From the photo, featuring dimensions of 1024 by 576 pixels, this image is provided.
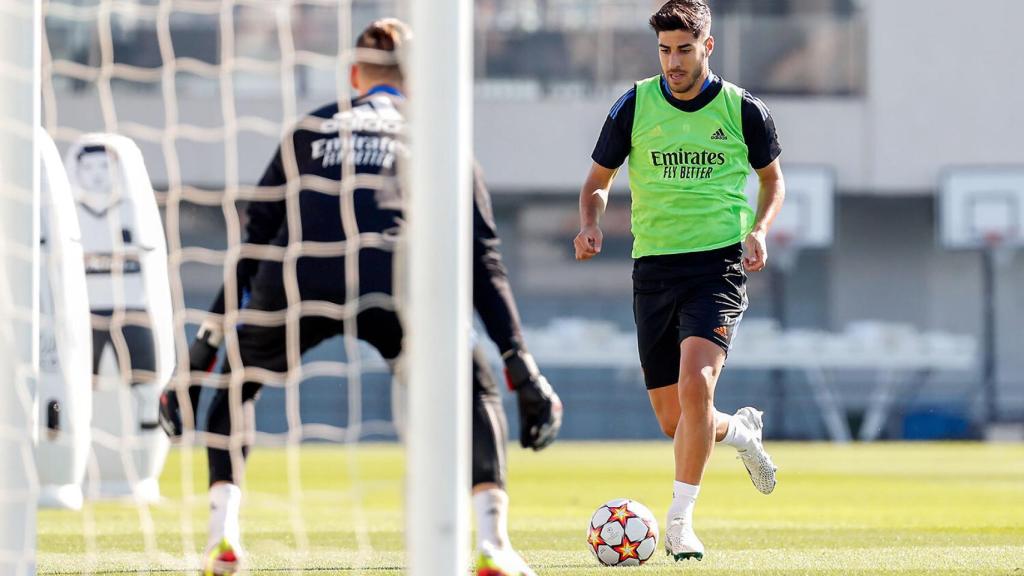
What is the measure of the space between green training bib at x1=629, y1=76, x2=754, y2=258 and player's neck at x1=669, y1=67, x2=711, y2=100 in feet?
0.19

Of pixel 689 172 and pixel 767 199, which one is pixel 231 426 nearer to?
pixel 689 172

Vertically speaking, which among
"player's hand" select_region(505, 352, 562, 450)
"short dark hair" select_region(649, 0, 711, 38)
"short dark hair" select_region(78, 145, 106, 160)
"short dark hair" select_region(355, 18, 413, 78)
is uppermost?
"short dark hair" select_region(649, 0, 711, 38)

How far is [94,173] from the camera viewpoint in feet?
32.8

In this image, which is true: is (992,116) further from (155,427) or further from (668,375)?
(668,375)

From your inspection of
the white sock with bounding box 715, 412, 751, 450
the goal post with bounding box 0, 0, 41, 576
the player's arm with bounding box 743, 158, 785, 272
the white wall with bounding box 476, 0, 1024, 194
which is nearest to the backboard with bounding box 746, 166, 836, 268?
the white wall with bounding box 476, 0, 1024, 194

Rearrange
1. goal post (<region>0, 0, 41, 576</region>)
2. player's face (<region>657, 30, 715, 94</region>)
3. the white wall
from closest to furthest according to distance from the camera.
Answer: goal post (<region>0, 0, 41, 576</region>) < player's face (<region>657, 30, 715, 94</region>) < the white wall

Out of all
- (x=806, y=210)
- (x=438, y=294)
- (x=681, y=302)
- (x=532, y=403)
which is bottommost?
(x=806, y=210)

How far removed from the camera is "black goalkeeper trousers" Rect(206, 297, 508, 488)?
4.58 m

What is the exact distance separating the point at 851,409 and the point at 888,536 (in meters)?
19.4

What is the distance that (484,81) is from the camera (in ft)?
85.8

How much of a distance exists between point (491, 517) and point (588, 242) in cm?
155

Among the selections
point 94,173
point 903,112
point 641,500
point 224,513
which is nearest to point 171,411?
point 224,513

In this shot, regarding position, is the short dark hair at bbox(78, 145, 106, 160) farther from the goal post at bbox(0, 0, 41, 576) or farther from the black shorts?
the goal post at bbox(0, 0, 41, 576)

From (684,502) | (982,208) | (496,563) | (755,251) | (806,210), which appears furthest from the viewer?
(982,208)
